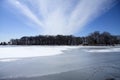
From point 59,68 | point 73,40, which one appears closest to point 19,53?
point 59,68

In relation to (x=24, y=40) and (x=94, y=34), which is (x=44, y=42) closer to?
(x=24, y=40)

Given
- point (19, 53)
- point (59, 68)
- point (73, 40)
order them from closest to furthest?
point (59, 68) → point (19, 53) → point (73, 40)

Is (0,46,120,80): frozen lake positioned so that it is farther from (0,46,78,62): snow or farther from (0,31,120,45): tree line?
(0,31,120,45): tree line

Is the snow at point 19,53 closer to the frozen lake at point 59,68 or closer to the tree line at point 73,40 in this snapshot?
the frozen lake at point 59,68

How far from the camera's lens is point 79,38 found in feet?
414

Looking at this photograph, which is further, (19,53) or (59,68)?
(19,53)

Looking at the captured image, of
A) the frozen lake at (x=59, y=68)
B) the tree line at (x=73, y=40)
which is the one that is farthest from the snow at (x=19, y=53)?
the tree line at (x=73, y=40)

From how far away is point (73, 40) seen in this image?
125 meters

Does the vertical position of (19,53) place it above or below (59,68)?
above

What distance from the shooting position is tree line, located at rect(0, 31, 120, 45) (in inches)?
4313

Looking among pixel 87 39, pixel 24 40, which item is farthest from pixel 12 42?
pixel 87 39

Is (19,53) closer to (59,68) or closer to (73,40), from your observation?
(59,68)

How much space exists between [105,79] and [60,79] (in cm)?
213

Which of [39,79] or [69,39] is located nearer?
[39,79]
